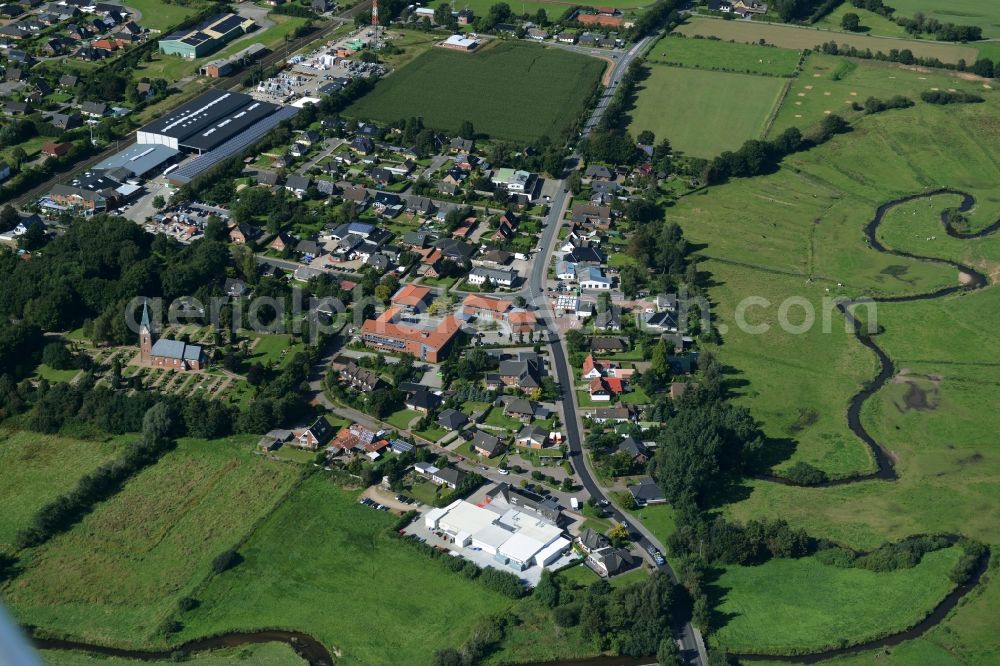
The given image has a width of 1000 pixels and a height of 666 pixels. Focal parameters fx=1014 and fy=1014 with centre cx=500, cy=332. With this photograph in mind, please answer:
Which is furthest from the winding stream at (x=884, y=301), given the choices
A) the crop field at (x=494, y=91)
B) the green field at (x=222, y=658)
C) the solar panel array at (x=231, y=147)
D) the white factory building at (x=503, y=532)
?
the solar panel array at (x=231, y=147)

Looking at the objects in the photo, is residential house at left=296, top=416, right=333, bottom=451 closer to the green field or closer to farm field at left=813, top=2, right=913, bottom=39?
the green field

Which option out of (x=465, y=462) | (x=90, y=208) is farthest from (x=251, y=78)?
(x=465, y=462)

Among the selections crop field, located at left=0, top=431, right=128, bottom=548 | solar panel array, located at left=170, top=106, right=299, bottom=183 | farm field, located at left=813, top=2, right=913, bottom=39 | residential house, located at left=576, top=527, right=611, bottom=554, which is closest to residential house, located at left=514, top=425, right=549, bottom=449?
residential house, located at left=576, top=527, right=611, bottom=554

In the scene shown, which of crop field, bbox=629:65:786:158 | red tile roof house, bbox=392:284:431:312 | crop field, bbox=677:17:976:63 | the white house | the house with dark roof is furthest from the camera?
crop field, bbox=677:17:976:63

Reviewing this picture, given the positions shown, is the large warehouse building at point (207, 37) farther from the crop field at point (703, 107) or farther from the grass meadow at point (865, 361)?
the grass meadow at point (865, 361)

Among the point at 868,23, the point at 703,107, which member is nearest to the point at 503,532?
the point at 703,107

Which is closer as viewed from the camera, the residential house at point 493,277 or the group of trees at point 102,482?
the group of trees at point 102,482

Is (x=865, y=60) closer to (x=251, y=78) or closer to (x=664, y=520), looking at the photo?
(x=251, y=78)
